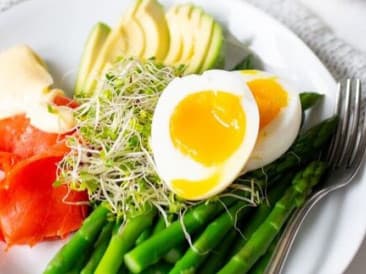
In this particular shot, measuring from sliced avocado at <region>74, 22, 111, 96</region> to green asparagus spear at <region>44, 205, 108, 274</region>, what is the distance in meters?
0.45

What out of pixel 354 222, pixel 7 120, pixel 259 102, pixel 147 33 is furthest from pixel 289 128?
pixel 7 120

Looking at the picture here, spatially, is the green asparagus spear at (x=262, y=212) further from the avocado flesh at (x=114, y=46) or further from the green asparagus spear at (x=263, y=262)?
the avocado flesh at (x=114, y=46)

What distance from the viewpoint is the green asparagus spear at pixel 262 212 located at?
180 centimetres

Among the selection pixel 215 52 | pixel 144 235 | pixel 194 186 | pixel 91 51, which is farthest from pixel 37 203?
pixel 215 52

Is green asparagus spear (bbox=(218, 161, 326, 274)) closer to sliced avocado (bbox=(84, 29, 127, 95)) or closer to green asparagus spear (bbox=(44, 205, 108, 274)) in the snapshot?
green asparagus spear (bbox=(44, 205, 108, 274))

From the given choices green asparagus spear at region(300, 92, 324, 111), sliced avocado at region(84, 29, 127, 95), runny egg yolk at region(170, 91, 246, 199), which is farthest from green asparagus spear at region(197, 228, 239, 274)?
sliced avocado at region(84, 29, 127, 95)

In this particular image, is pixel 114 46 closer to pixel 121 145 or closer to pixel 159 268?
pixel 121 145

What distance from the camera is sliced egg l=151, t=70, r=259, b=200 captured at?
5.83 feet

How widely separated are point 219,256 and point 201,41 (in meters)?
0.65

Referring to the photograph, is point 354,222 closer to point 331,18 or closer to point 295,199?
point 295,199

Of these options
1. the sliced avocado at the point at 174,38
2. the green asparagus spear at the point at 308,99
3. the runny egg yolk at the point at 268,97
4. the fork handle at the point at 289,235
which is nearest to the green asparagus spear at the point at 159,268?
the fork handle at the point at 289,235

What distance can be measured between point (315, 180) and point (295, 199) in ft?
0.26

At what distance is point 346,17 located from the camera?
7.63 ft

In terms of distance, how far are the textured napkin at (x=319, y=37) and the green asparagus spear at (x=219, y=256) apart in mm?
601
